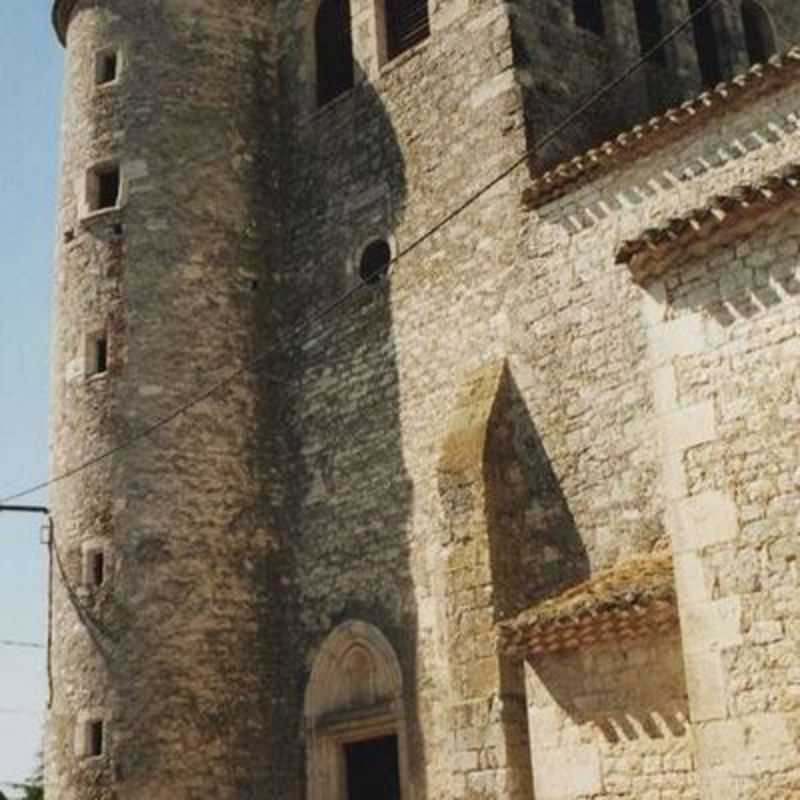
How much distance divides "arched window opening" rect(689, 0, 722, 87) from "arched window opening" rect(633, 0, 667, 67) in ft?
1.88

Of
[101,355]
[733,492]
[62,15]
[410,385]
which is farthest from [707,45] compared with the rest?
[733,492]

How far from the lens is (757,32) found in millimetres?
18984

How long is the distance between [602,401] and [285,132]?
7.18m

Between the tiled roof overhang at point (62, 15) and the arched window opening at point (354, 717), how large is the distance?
9.47 m

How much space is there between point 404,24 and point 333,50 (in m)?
1.42

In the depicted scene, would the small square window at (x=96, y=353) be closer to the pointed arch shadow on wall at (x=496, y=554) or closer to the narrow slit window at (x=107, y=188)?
the narrow slit window at (x=107, y=188)

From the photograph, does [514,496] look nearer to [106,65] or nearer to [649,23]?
[649,23]

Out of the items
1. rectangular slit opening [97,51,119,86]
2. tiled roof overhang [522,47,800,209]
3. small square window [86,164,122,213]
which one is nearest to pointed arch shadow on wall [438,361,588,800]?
tiled roof overhang [522,47,800,209]

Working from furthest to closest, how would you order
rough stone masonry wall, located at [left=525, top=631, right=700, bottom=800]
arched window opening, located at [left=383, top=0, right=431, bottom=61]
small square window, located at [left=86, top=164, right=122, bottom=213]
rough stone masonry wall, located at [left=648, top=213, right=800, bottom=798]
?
small square window, located at [left=86, top=164, right=122, bottom=213]
arched window opening, located at [left=383, top=0, right=431, bottom=61]
rough stone masonry wall, located at [left=525, top=631, right=700, bottom=800]
rough stone masonry wall, located at [left=648, top=213, right=800, bottom=798]

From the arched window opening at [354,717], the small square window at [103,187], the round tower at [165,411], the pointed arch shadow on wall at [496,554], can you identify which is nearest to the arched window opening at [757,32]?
the round tower at [165,411]

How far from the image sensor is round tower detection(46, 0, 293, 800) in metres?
14.7

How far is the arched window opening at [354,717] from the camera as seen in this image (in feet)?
47.1

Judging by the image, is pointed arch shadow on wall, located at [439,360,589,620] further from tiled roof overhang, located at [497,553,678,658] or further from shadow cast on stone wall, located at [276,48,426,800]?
shadow cast on stone wall, located at [276,48,426,800]

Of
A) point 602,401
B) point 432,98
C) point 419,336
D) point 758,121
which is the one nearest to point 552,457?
point 602,401
